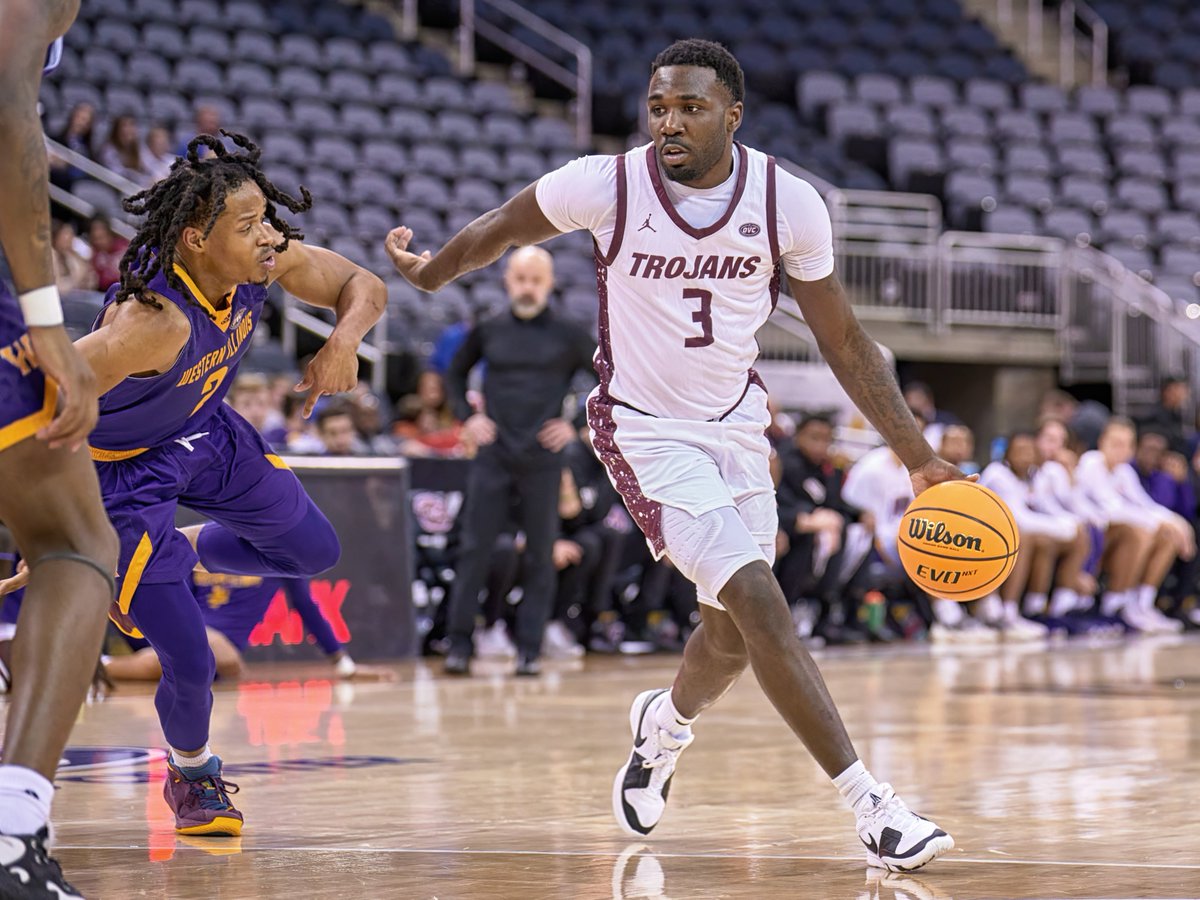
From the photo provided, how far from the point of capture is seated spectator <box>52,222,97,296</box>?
1176 centimetres

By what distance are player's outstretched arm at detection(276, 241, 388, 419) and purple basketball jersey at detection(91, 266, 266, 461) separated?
11 cm

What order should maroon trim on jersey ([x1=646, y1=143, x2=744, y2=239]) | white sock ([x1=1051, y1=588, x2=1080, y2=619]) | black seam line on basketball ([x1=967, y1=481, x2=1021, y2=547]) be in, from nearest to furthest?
maroon trim on jersey ([x1=646, y1=143, x2=744, y2=239]), black seam line on basketball ([x1=967, y1=481, x2=1021, y2=547]), white sock ([x1=1051, y1=588, x2=1080, y2=619])

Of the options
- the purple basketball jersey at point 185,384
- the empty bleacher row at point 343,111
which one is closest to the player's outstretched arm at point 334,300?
the purple basketball jersey at point 185,384

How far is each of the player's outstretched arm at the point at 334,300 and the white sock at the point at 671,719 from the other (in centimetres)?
117

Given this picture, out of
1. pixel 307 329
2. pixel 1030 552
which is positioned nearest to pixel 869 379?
pixel 1030 552

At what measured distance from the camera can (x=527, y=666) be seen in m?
9.73

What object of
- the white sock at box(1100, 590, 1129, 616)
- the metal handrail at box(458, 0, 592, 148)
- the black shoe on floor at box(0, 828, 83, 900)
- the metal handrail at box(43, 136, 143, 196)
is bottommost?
the white sock at box(1100, 590, 1129, 616)

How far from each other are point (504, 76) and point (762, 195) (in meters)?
17.5

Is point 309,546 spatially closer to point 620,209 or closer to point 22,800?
point 620,209

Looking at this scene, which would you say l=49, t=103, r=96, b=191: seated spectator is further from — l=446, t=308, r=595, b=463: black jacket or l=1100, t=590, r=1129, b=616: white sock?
l=1100, t=590, r=1129, b=616: white sock

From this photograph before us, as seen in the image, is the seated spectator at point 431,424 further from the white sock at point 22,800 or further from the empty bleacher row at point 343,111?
the white sock at point 22,800

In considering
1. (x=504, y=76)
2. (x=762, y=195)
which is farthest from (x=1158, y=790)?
(x=504, y=76)

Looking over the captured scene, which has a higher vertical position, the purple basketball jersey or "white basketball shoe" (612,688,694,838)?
the purple basketball jersey

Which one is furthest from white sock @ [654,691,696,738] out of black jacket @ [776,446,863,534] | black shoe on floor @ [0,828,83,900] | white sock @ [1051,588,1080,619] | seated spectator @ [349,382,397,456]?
white sock @ [1051,588,1080,619]
